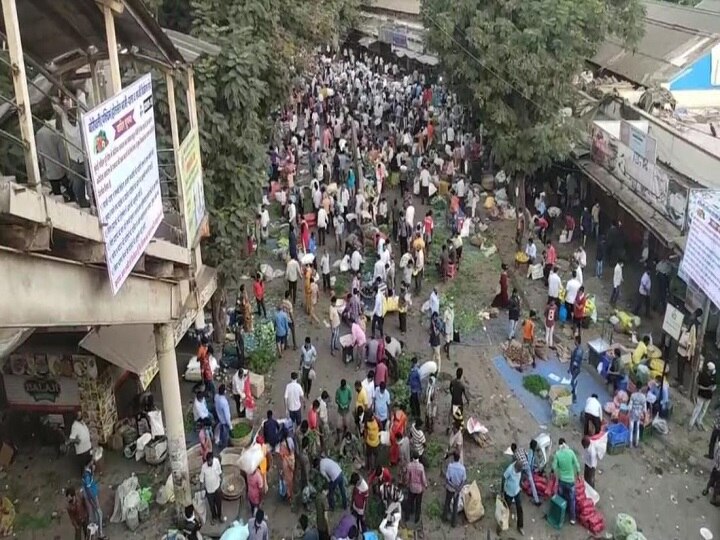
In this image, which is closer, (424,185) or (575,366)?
(575,366)

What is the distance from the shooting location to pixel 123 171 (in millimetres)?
6312

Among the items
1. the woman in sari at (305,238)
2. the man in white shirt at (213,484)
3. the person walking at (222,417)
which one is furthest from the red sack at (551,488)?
the woman in sari at (305,238)

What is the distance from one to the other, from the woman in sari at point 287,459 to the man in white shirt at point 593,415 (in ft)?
13.8

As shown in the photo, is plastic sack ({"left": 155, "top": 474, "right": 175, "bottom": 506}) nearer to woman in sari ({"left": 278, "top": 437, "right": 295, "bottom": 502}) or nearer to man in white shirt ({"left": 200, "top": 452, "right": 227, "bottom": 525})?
man in white shirt ({"left": 200, "top": 452, "right": 227, "bottom": 525})

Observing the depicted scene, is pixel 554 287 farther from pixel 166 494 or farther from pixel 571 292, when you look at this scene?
pixel 166 494

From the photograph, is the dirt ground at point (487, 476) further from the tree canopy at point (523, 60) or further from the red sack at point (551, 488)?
the tree canopy at point (523, 60)

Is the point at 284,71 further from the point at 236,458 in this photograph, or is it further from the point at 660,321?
the point at 660,321

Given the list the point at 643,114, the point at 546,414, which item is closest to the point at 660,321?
the point at 546,414

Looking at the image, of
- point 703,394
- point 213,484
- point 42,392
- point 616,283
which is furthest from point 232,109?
point 616,283

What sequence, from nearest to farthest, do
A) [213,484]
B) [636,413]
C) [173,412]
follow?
1. [213,484]
2. [173,412]
3. [636,413]

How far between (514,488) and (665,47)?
18.0m

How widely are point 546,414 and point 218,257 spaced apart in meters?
5.67

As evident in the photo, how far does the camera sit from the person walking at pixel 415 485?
31.3ft

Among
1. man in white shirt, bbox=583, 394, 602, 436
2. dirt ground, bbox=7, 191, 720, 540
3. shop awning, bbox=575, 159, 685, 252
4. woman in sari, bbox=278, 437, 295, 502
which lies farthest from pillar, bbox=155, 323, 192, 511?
shop awning, bbox=575, 159, 685, 252
